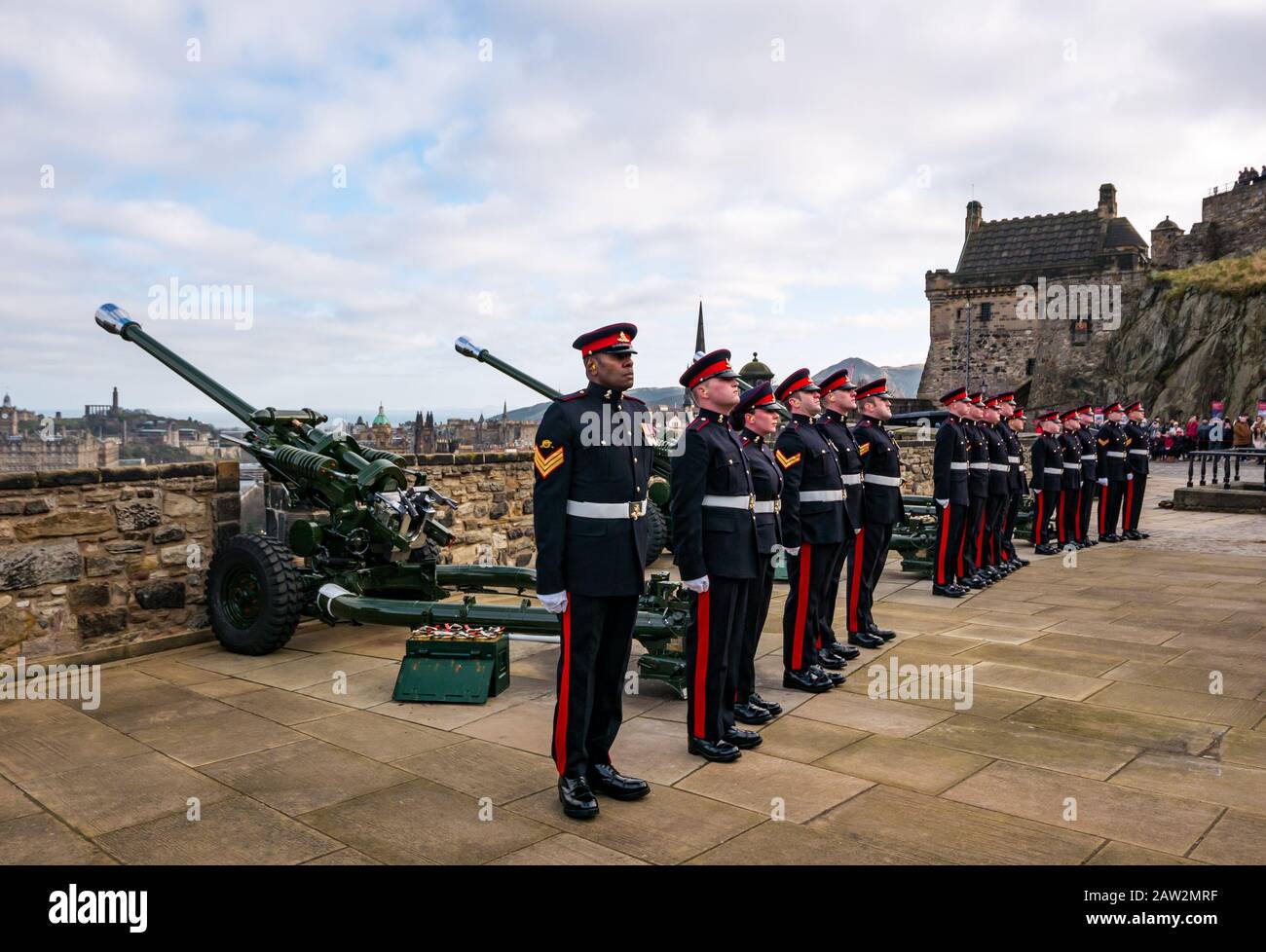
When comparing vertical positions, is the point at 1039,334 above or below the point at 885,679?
above

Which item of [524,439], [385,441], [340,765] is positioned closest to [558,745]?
[340,765]

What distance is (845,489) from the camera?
5.95m

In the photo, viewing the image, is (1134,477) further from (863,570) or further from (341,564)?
(341,564)

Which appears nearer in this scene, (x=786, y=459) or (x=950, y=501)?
(x=786, y=459)

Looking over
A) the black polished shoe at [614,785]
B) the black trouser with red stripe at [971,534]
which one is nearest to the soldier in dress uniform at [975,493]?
the black trouser with red stripe at [971,534]

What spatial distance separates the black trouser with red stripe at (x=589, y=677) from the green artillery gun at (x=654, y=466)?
4.78 metres

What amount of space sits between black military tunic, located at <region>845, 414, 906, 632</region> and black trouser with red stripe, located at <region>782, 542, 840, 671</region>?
0.70 metres

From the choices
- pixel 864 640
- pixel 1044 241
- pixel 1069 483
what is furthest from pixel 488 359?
pixel 1044 241

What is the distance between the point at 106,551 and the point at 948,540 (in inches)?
257

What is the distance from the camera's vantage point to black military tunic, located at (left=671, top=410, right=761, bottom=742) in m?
4.11

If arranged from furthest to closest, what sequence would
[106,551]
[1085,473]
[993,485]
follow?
[1085,473] < [993,485] < [106,551]
